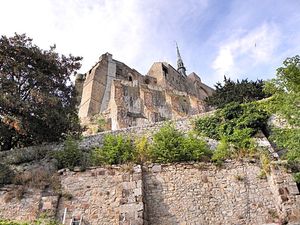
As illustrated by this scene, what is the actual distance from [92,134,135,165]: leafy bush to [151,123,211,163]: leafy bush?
82cm

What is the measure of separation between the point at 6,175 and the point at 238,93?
40.6 feet

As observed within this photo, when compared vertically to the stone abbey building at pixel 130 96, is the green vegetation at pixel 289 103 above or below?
below

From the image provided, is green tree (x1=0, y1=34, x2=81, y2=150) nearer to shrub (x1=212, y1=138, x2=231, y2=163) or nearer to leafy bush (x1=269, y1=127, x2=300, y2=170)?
shrub (x1=212, y1=138, x2=231, y2=163)

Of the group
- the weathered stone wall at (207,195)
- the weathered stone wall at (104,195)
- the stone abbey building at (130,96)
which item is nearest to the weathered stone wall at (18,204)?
the weathered stone wall at (104,195)

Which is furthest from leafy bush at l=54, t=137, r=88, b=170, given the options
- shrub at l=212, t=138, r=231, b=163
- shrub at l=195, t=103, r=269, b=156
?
shrub at l=195, t=103, r=269, b=156

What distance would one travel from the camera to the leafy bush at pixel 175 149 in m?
10.7

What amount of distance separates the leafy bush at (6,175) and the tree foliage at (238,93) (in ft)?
35.7

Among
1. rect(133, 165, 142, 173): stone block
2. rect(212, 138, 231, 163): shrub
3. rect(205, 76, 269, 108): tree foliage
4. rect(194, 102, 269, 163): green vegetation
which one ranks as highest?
rect(205, 76, 269, 108): tree foliage

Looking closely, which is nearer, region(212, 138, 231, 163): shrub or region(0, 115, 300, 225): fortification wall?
region(0, 115, 300, 225): fortification wall

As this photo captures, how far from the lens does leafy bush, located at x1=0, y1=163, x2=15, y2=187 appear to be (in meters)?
9.96

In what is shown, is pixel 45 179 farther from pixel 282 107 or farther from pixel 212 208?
pixel 282 107

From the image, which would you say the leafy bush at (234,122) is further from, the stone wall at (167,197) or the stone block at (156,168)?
the stone block at (156,168)

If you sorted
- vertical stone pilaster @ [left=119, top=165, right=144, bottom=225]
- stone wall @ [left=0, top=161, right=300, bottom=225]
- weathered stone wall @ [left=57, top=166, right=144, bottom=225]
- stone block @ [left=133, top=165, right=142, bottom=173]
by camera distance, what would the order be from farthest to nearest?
stone block @ [left=133, top=165, right=142, bottom=173] → stone wall @ [left=0, top=161, right=300, bottom=225] → weathered stone wall @ [left=57, top=166, right=144, bottom=225] → vertical stone pilaster @ [left=119, top=165, right=144, bottom=225]

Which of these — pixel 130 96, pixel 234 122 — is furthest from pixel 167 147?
pixel 130 96
